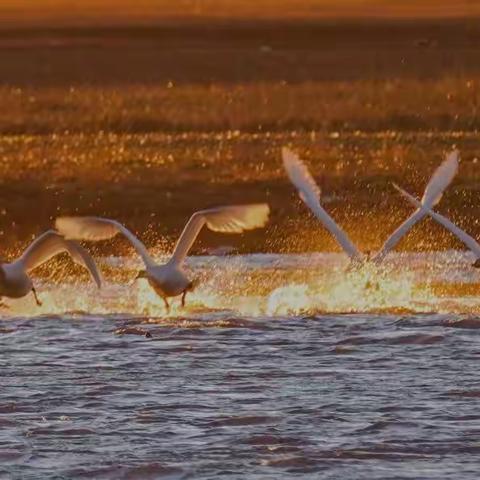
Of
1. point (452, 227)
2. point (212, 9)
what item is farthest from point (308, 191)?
point (212, 9)

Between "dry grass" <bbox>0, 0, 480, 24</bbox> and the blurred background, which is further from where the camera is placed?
"dry grass" <bbox>0, 0, 480, 24</bbox>

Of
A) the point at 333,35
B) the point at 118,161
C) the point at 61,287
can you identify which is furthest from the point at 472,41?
the point at 61,287

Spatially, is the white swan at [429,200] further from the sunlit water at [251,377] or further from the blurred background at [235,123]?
the blurred background at [235,123]

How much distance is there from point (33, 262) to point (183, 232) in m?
1.52

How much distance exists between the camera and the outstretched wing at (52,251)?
17.5 metres

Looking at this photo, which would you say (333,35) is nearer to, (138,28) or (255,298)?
(138,28)

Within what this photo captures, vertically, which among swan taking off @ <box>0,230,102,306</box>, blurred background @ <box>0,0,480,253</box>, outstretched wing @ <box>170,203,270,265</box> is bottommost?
swan taking off @ <box>0,230,102,306</box>

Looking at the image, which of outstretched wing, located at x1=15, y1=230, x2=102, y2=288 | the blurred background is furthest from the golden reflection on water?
the blurred background

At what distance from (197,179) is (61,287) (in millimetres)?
6633

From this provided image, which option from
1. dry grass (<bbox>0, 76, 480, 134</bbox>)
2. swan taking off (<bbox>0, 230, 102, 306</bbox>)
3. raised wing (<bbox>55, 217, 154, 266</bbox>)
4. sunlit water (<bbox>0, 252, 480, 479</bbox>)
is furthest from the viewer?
dry grass (<bbox>0, 76, 480, 134</bbox>)

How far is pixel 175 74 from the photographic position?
42406mm

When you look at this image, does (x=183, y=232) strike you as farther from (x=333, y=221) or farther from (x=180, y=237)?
(x=333, y=221)

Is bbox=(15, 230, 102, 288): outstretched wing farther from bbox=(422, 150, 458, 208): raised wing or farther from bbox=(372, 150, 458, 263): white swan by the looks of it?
bbox=(422, 150, 458, 208): raised wing

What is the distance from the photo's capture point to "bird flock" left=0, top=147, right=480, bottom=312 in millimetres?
16891
